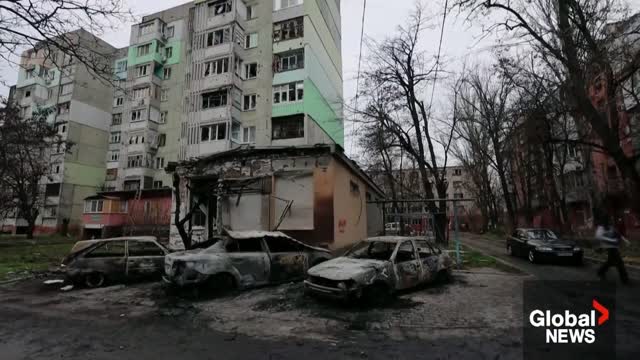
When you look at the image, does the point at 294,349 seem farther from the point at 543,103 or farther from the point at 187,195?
the point at 543,103

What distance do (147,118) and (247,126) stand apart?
13.5 metres

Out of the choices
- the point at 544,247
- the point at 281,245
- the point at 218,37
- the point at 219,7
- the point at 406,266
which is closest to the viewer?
the point at 406,266

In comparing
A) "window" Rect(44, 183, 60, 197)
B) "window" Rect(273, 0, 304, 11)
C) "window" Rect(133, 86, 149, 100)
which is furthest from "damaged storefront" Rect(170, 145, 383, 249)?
"window" Rect(44, 183, 60, 197)

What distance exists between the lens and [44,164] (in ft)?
98.4

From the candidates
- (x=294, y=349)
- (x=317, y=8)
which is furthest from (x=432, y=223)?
(x=317, y=8)

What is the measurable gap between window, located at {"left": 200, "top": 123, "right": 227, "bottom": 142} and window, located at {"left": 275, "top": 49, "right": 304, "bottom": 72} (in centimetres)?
668

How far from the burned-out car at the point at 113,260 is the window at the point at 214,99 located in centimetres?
1987

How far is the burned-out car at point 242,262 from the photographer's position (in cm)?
786

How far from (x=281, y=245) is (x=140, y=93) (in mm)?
34334

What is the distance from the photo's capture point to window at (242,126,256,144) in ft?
94.8

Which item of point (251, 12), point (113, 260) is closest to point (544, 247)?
point (113, 260)

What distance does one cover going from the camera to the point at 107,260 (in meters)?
9.93

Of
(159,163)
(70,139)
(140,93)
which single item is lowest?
(159,163)

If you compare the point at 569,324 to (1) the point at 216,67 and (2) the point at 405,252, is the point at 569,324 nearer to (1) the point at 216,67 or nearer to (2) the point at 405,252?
(2) the point at 405,252
